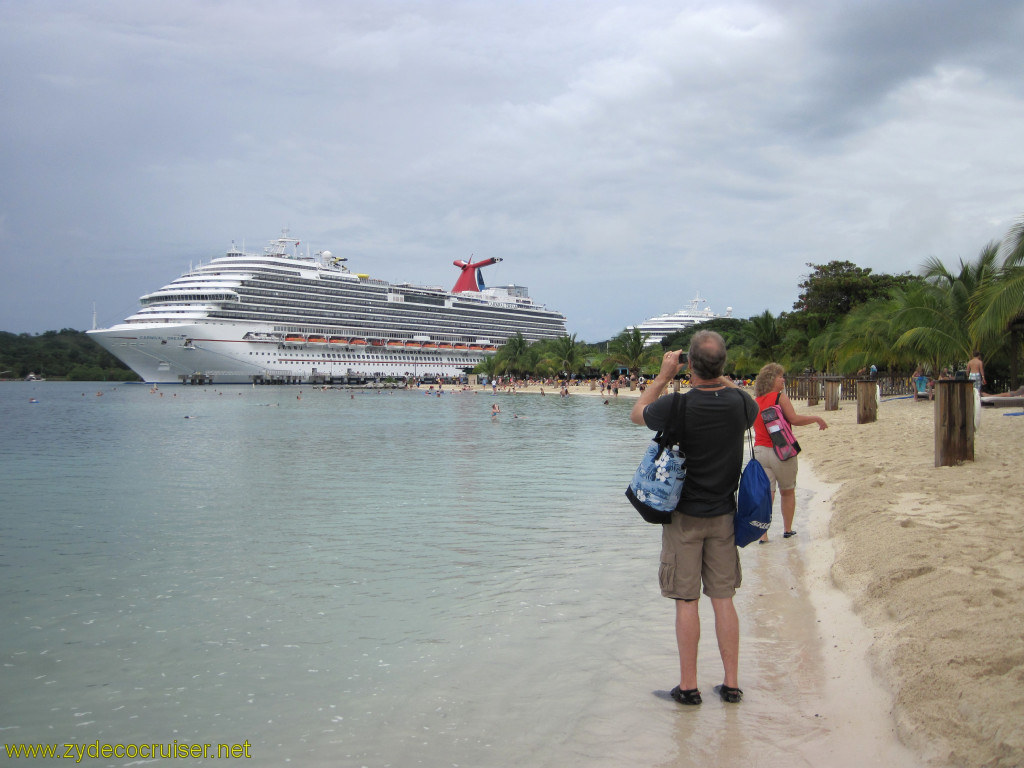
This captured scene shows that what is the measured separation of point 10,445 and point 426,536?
54.8ft

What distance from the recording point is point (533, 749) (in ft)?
9.05

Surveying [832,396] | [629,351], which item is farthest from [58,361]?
[832,396]

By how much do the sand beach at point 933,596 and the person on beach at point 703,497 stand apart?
665mm

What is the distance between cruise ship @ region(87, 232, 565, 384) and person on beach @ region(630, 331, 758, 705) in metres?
70.2

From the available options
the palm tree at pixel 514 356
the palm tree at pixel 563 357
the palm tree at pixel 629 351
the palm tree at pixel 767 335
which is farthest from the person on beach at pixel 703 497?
the palm tree at pixel 514 356

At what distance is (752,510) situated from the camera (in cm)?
289

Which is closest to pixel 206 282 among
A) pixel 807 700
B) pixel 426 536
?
pixel 426 536

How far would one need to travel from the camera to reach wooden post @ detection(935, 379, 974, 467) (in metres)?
7.08

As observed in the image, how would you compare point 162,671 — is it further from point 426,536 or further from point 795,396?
point 795,396

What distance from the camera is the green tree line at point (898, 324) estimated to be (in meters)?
13.2
